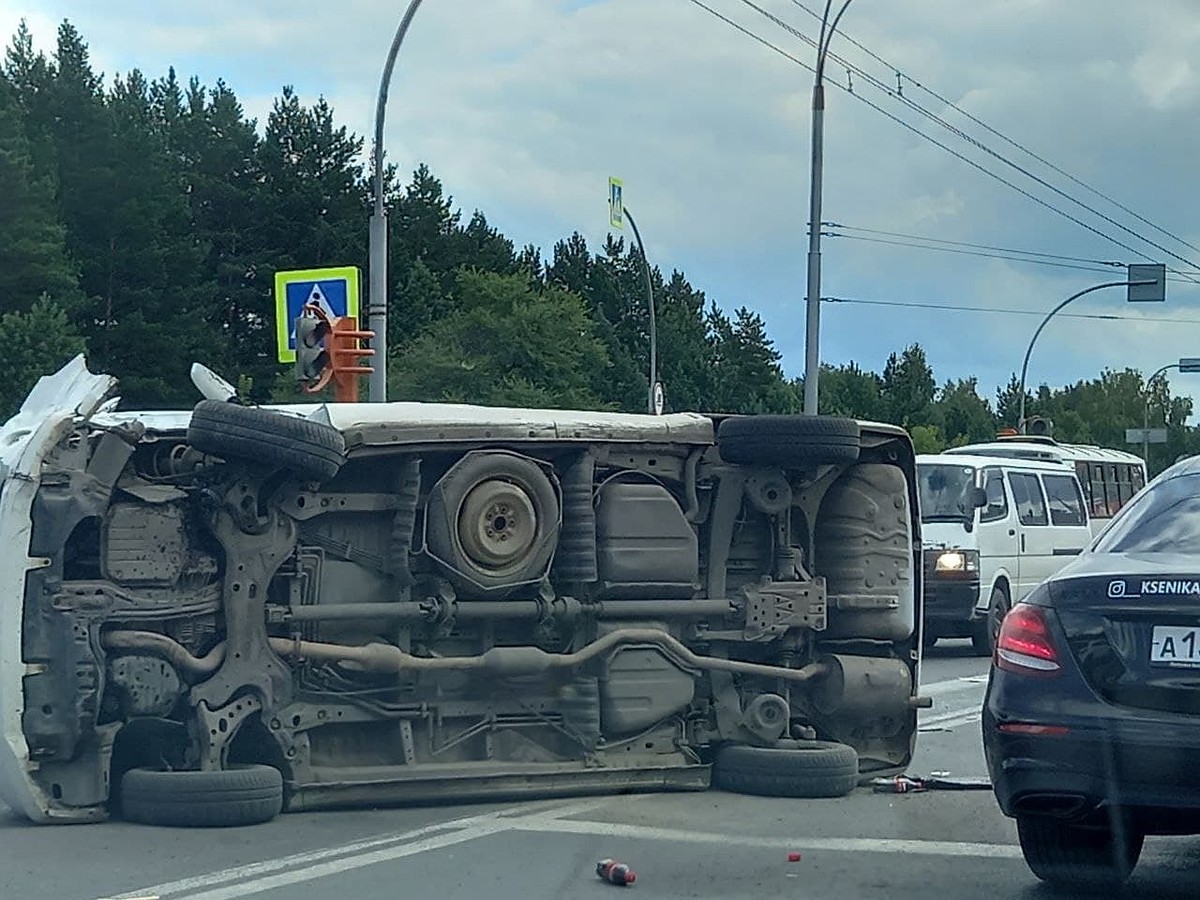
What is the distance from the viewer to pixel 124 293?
52.7 metres

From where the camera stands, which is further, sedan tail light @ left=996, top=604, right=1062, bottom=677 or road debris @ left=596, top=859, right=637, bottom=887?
road debris @ left=596, top=859, right=637, bottom=887

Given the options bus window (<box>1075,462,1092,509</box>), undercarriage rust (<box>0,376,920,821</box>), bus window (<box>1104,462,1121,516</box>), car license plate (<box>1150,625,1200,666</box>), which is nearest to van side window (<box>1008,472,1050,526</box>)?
bus window (<box>1075,462,1092,509</box>)

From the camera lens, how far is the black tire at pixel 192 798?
7.36m

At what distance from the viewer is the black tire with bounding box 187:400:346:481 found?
742 centimetres

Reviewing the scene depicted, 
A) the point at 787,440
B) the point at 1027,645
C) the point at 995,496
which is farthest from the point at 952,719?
the point at 995,496

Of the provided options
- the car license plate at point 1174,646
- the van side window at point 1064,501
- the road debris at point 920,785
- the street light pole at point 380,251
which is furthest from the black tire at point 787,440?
the van side window at point 1064,501

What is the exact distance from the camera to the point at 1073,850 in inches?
244

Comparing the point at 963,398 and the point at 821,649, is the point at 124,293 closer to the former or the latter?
the point at 821,649

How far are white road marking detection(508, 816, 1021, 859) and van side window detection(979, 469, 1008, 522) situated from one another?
12.0 m

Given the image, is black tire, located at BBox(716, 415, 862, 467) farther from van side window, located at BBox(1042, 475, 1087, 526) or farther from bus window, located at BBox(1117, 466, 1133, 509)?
bus window, located at BBox(1117, 466, 1133, 509)

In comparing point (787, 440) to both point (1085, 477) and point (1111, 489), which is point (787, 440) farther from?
point (1111, 489)

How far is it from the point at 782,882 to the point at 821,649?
2.57 meters

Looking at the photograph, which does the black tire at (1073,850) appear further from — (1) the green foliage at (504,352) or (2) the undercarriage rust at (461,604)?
(1) the green foliage at (504,352)

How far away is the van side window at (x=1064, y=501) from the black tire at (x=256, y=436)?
1421 cm
